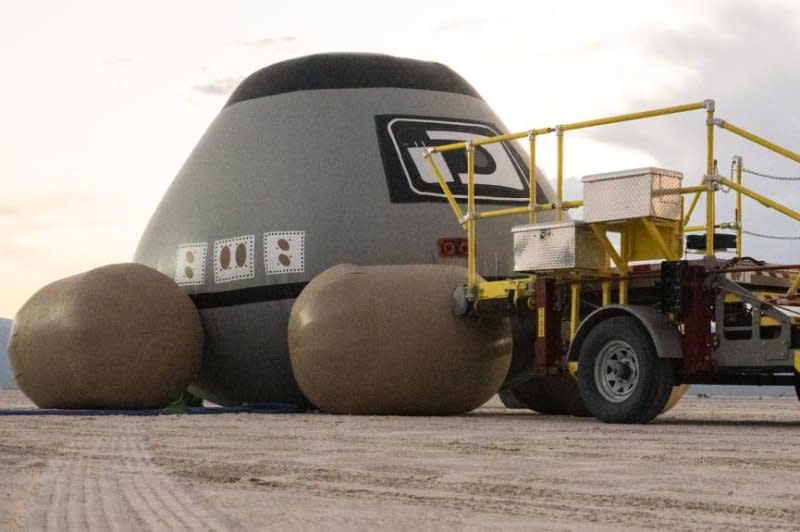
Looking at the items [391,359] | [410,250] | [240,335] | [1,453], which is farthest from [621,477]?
[240,335]

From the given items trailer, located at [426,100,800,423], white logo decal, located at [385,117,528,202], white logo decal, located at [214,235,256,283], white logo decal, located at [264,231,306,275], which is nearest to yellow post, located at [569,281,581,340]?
trailer, located at [426,100,800,423]

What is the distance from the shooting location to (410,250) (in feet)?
47.1

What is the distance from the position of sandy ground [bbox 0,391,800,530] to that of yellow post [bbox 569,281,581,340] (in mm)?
1385

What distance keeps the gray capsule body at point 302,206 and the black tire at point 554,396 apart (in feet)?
6.89

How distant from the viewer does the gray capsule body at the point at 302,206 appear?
14469 millimetres

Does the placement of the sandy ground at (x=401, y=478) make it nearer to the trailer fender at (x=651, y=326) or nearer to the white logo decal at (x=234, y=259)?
the trailer fender at (x=651, y=326)

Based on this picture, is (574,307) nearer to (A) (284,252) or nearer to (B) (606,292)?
(B) (606,292)

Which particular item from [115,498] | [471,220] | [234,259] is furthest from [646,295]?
[115,498]

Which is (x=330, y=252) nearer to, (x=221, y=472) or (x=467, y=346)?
(x=467, y=346)

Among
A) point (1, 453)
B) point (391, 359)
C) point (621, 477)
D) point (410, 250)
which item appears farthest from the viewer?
point (410, 250)

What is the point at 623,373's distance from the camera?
37.9 feet

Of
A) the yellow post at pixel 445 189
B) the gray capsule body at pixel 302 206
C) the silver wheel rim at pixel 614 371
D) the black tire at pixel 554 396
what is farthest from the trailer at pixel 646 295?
the black tire at pixel 554 396

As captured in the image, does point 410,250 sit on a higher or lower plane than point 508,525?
higher

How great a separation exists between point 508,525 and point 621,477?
1858 mm
